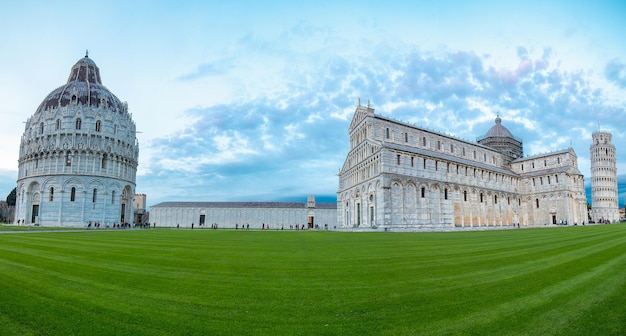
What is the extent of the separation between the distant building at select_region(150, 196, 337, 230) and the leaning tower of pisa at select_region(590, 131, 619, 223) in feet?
270

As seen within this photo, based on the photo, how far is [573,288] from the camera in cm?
744

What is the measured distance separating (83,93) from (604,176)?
5379 inches

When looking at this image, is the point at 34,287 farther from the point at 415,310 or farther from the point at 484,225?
the point at 484,225

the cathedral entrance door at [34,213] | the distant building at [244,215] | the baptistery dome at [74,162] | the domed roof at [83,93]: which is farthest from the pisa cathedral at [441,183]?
the cathedral entrance door at [34,213]

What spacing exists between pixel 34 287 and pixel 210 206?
269 ft

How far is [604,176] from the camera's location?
106312mm

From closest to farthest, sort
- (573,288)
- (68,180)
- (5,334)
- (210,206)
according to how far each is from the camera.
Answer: (5,334)
(573,288)
(68,180)
(210,206)

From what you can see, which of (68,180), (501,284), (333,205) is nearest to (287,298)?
(501,284)

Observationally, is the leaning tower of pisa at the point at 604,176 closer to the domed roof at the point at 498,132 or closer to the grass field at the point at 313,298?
the domed roof at the point at 498,132

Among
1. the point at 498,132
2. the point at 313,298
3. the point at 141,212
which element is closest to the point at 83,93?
the point at 141,212

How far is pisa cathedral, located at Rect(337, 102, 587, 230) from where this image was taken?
159 feet

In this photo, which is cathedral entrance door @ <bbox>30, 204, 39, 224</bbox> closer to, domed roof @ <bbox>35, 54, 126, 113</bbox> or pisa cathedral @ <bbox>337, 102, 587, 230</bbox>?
domed roof @ <bbox>35, 54, 126, 113</bbox>

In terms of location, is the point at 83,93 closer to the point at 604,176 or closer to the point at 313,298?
the point at 313,298

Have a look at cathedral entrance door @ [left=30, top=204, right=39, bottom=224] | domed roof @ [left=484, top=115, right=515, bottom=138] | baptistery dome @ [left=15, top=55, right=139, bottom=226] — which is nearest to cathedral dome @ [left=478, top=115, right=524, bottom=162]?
domed roof @ [left=484, top=115, right=515, bottom=138]
